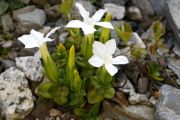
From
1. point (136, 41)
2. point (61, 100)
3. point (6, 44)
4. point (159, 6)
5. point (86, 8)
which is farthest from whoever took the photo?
point (159, 6)

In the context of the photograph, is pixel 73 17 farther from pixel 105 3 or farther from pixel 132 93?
pixel 132 93

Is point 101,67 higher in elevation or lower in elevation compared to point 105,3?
lower

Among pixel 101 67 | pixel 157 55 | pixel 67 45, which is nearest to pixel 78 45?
pixel 67 45

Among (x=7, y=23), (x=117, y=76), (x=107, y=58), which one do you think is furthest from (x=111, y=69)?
(x=7, y=23)

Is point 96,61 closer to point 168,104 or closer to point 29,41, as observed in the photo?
point 29,41

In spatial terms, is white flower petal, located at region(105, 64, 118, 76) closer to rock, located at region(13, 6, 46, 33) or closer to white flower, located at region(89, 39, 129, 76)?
white flower, located at region(89, 39, 129, 76)

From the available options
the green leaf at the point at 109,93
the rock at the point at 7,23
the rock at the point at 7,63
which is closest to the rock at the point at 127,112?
the green leaf at the point at 109,93

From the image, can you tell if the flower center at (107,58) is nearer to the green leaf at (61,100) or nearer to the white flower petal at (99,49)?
the white flower petal at (99,49)
